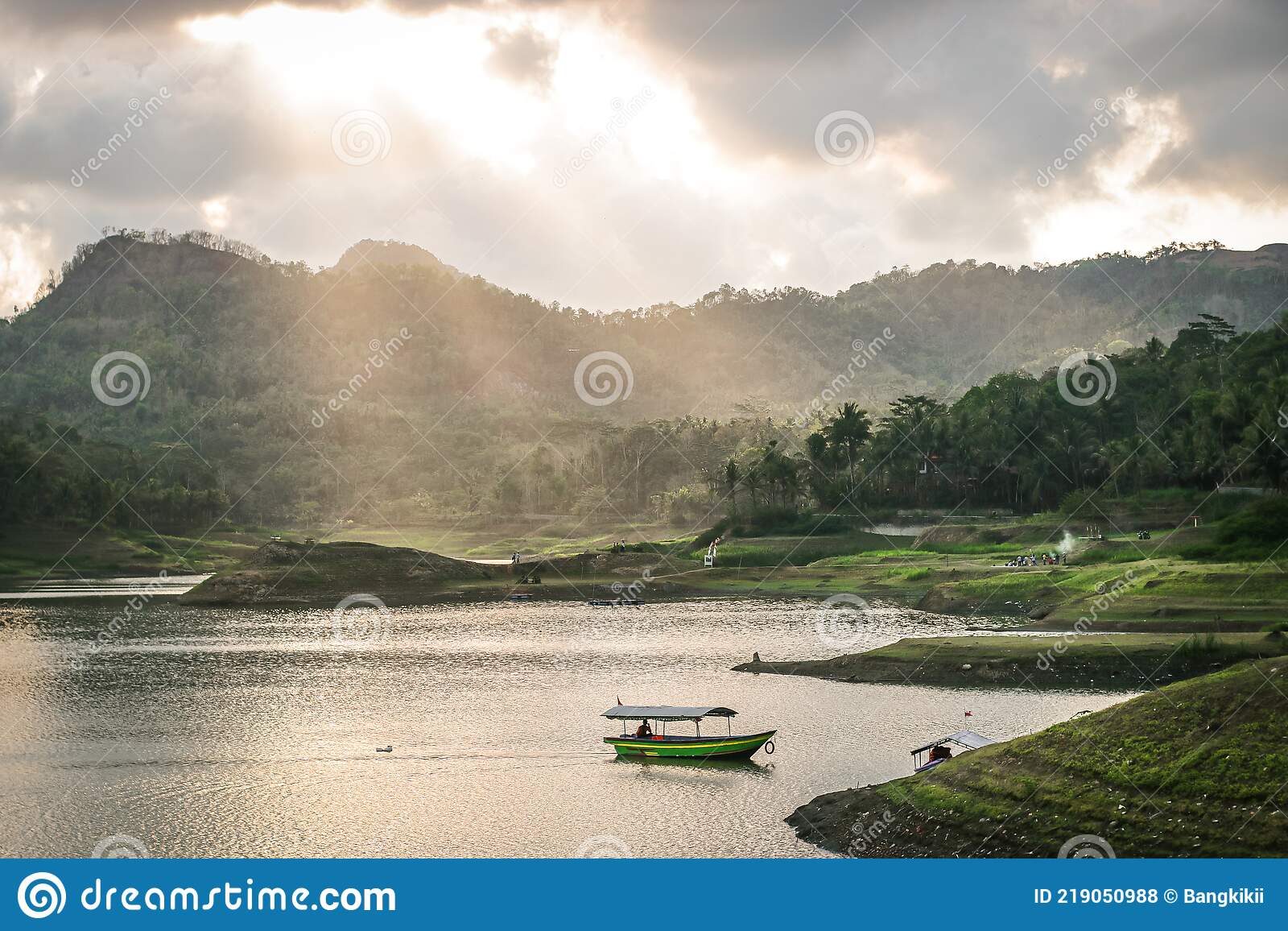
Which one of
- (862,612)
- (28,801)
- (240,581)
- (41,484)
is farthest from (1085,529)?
(41,484)

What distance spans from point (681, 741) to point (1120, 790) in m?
21.4

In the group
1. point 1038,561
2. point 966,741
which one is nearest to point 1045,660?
point 966,741

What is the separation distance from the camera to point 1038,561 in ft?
394

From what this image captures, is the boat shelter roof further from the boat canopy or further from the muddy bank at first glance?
the muddy bank

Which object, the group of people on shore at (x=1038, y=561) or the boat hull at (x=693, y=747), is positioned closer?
the boat hull at (x=693, y=747)

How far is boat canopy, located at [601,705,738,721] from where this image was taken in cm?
5003

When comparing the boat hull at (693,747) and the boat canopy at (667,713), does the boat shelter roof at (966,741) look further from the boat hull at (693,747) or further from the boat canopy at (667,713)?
the boat canopy at (667,713)

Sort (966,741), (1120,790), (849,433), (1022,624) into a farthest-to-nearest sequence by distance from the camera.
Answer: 1. (849,433)
2. (1022,624)
3. (966,741)
4. (1120,790)

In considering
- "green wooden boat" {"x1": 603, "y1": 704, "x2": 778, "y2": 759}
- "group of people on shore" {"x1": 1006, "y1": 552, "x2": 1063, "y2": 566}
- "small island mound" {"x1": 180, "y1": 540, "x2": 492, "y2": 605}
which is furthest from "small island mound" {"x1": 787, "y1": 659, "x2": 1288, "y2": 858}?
"small island mound" {"x1": 180, "y1": 540, "x2": 492, "y2": 605}

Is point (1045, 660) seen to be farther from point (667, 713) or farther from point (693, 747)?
point (693, 747)

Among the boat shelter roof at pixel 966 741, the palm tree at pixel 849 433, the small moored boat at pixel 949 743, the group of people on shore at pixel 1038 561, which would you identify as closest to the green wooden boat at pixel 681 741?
the small moored boat at pixel 949 743

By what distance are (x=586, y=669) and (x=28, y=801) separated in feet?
127

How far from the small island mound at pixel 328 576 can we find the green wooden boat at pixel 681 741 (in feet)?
272

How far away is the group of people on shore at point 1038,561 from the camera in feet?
383
